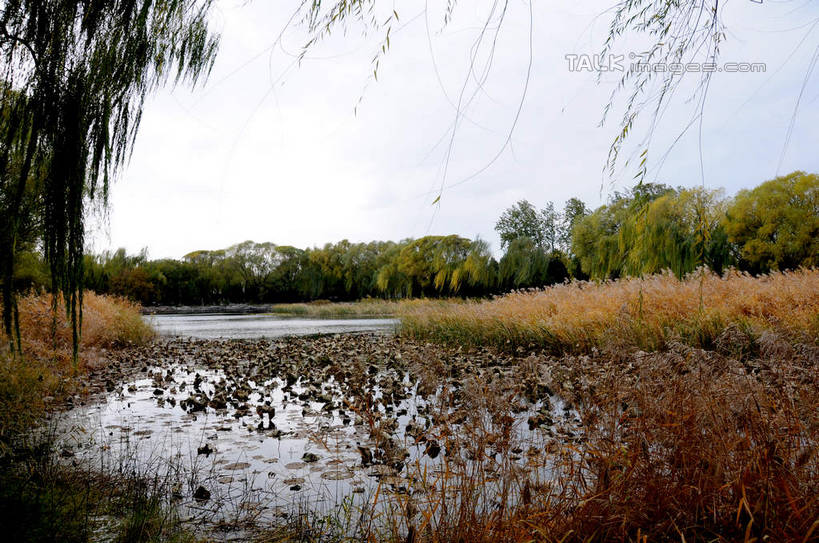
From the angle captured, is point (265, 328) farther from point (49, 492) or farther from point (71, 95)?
point (71, 95)

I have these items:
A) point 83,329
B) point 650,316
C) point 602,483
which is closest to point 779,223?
point 650,316

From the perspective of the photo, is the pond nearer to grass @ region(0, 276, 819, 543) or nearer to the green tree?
grass @ region(0, 276, 819, 543)

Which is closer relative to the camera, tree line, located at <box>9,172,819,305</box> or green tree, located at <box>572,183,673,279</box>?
tree line, located at <box>9,172,819,305</box>

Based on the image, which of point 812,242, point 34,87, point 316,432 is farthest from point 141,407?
point 812,242

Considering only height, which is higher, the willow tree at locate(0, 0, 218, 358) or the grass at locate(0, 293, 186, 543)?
the willow tree at locate(0, 0, 218, 358)

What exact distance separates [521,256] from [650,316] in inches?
1126

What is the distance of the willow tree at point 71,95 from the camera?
78.2 inches

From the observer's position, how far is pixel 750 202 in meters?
27.8

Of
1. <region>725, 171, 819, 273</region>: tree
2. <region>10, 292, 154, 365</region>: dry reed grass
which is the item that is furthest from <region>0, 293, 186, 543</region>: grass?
<region>725, 171, 819, 273</region>: tree

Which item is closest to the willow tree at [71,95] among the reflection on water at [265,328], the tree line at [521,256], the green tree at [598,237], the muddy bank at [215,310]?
the tree line at [521,256]

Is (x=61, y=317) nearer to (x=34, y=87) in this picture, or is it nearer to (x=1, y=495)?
(x=1, y=495)

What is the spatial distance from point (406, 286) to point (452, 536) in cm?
4103

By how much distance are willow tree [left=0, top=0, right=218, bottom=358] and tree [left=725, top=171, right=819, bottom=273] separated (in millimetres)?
29317

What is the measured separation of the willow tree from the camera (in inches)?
78.2
